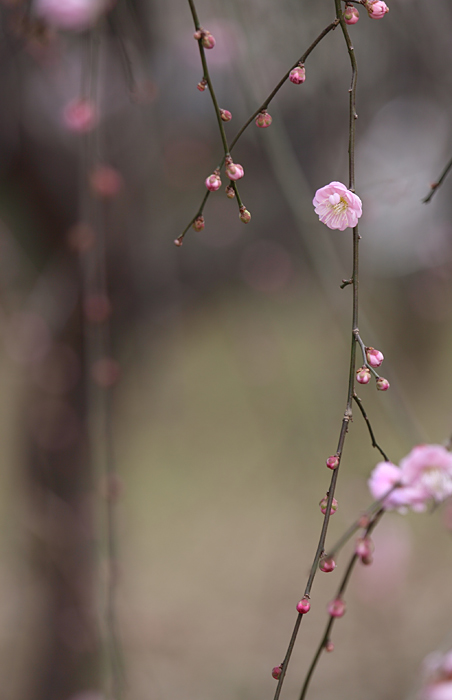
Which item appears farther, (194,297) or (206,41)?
(194,297)

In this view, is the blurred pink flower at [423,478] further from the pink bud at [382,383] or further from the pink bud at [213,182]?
the pink bud at [213,182]

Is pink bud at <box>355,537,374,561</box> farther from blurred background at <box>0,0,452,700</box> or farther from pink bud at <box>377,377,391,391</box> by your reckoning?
blurred background at <box>0,0,452,700</box>

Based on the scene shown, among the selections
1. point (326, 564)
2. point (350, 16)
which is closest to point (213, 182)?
point (350, 16)

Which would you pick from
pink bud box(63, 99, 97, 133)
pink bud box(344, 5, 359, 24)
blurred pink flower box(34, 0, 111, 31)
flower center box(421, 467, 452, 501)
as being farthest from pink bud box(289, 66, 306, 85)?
blurred pink flower box(34, 0, 111, 31)

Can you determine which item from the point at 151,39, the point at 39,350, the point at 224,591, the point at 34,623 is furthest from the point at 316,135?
the point at 224,591

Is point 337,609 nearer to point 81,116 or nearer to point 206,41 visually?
point 206,41

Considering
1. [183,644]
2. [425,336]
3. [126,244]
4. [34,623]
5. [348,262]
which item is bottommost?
[34,623]

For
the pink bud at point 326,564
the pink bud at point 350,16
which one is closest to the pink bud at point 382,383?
the pink bud at point 326,564

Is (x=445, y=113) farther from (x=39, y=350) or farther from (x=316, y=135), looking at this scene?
(x=39, y=350)
